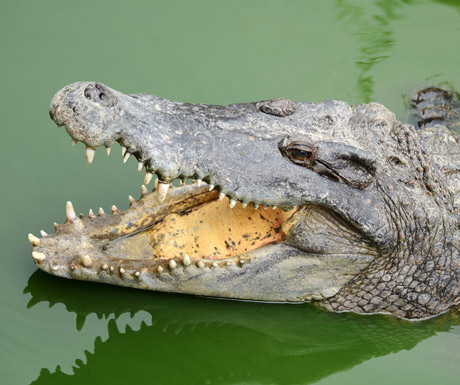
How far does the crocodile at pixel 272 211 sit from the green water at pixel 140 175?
0.70 feet

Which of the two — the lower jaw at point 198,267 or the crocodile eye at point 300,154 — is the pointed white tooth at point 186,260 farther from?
the crocodile eye at point 300,154

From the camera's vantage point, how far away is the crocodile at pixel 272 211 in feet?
13.1

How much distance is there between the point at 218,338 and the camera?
14.6 feet

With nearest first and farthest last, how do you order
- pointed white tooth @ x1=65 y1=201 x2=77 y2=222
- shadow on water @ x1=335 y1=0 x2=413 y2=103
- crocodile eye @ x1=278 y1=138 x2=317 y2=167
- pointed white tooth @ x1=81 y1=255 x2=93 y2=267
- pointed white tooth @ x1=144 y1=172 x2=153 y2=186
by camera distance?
1. pointed white tooth @ x1=144 y1=172 x2=153 y2=186
2. crocodile eye @ x1=278 y1=138 x2=317 y2=167
3. pointed white tooth @ x1=81 y1=255 x2=93 y2=267
4. pointed white tooth @ x1=65 y1=201 x2=77 y2=222
5. shadow on water @ x1=335 y1=0 x2=413 y2=103

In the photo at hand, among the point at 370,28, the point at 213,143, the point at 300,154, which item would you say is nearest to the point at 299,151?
the point at 300,154

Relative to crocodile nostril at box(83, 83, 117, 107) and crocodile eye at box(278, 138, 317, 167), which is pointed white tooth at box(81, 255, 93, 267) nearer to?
crocodile nostril at box(83, 83, 117, 107)

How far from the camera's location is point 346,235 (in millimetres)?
4309

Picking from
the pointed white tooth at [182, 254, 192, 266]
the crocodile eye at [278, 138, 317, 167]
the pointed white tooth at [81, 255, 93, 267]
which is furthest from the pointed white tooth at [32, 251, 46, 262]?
the crocodile eye at [278, 138, 317, 167]

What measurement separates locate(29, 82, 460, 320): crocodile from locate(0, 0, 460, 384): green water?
0.21 metres

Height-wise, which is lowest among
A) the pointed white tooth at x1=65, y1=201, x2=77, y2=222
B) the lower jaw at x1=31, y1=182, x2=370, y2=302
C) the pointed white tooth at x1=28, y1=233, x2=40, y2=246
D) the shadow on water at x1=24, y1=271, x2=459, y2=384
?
the shadow on water at x1=24, y1=271, x2=459, y2=384

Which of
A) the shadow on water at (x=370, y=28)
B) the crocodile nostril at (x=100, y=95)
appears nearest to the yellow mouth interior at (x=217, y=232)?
the crocodile nostril at (x=100, y=95)

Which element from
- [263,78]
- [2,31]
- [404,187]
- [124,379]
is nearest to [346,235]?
[404,187]

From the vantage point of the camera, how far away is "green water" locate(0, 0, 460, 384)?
4.32 metres

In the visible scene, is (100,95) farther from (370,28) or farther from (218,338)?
(370,28)
